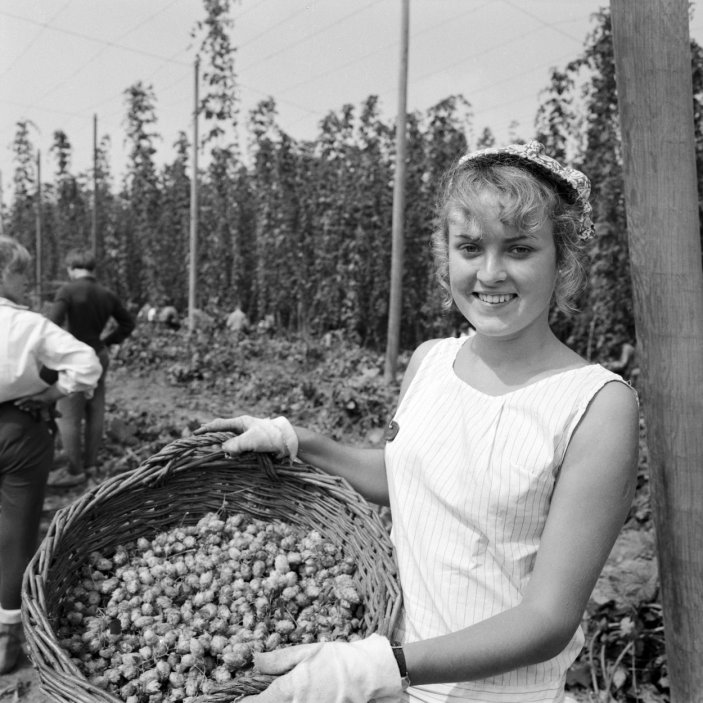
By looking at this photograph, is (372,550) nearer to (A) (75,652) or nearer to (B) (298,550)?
(B) (298,550)

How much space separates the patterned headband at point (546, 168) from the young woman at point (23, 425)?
6.52 ft

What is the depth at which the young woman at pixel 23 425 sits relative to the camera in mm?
2598

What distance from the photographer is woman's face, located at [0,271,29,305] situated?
264 centimetres

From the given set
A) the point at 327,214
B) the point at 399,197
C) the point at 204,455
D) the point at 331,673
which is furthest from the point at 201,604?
the point at 327,214

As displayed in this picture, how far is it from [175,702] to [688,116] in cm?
141

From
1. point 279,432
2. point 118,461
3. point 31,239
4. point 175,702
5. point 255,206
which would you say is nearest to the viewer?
point 175,702

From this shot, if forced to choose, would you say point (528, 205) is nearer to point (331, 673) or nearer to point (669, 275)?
point (669, 275)

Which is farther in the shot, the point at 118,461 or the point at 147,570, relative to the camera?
the point at 118,461

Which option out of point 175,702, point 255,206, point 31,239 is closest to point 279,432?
point 175,702

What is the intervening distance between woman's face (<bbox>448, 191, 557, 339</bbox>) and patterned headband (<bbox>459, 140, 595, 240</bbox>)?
77 millimetres

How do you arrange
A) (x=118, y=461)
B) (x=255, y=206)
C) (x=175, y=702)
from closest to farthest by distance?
(x=175, y=702) < (x=118, y=461) < (x=255, y=206)

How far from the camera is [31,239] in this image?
19.0m

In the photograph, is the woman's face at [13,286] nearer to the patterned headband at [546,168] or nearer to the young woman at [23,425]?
the young woman at [23,425]

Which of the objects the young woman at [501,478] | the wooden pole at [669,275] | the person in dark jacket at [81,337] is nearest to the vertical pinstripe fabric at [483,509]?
the young woman at [501,478]
